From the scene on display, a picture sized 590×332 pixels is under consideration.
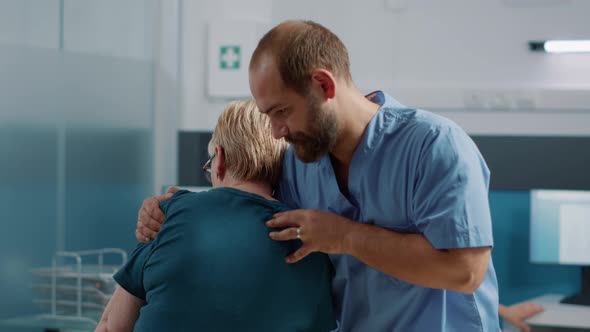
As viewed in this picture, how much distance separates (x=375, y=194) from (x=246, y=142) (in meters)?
0.25

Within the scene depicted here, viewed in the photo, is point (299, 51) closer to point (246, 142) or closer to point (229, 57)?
point (246, 142)

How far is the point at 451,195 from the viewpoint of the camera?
128cm

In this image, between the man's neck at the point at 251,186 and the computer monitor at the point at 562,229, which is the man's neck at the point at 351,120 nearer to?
the man's neck at the point at 251,186

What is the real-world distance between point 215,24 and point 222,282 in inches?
122

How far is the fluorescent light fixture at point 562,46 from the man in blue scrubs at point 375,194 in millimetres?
2629

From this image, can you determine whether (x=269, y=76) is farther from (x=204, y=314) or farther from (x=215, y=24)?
(x=215, y=24)

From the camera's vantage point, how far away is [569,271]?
3721 millimetres

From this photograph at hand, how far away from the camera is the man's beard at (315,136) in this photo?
1353 millimetres

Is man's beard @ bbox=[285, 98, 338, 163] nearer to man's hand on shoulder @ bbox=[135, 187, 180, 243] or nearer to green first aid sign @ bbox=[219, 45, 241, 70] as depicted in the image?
man's hand on shoulder @ bbox=[135, 187, 180, 243]

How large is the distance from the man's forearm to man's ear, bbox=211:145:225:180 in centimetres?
28

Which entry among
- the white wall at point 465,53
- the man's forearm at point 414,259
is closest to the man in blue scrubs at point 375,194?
the man's forearm at point 414,259

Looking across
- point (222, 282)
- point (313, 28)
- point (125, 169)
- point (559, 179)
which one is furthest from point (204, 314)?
point (559, 179)

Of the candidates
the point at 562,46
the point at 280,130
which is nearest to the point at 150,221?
the point at 280,130

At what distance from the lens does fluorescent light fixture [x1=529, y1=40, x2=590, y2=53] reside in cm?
389
